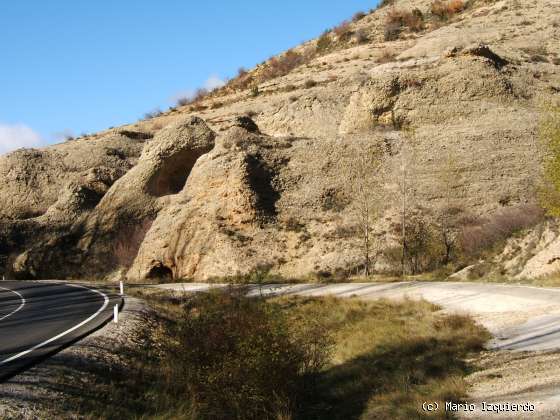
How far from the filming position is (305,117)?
55.2 meters

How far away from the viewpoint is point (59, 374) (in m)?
9.16

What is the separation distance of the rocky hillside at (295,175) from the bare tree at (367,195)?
20cm

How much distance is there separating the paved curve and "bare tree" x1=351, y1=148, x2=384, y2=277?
4.79 metres

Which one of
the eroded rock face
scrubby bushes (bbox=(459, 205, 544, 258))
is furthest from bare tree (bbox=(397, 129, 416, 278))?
the eroded rock face

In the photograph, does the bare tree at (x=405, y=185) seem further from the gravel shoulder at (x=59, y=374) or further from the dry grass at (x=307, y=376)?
the gravel shoulder at (x=59, y=374)

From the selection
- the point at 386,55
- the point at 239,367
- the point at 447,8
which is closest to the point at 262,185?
the point at 239,367

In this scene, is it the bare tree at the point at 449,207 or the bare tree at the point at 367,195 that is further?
the bare tree at the point at 367,195

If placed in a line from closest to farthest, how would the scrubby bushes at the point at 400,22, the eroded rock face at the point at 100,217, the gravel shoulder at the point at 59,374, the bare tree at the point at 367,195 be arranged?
the gravel shoulder at the point at 59,374, the bare tree at the point at 367,195, the eroded rock face at the point at 100,217, the scrubby bushes at the point at 400,22

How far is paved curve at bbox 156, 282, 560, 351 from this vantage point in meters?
12.5

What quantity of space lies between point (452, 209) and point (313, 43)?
238 feet

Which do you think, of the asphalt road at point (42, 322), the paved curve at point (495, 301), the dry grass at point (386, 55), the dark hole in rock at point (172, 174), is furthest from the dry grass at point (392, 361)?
the dry grass at point (386, 55)

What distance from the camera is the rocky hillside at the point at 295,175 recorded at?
114 feet

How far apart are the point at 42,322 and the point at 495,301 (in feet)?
41.8

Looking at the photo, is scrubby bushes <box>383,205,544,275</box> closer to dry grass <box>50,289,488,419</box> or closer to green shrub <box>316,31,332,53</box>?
dry grass <box>50,289,488,419</box>
